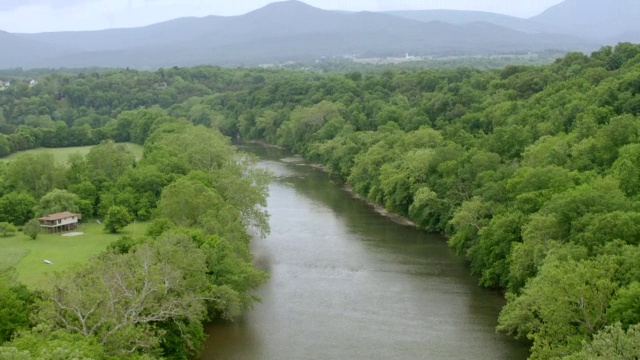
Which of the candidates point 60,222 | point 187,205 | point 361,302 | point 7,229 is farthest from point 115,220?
point 361,302

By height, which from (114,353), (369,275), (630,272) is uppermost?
(630,272)

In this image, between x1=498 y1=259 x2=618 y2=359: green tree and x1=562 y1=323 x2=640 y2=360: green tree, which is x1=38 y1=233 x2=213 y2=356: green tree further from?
x1=562 y1=323 x2=640 y2=360: green tree

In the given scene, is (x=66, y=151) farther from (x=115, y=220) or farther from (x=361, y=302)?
(x=361, y=302)

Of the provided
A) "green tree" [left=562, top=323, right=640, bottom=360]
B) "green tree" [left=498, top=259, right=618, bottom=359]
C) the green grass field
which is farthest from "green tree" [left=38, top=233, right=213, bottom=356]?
the green grass field

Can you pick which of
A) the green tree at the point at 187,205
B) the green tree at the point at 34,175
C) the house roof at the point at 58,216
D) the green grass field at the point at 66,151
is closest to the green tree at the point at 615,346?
the green tree at the point at 187,205

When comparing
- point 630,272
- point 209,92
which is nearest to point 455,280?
point 630,272

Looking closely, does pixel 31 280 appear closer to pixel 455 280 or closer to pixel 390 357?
pixel 390 357
